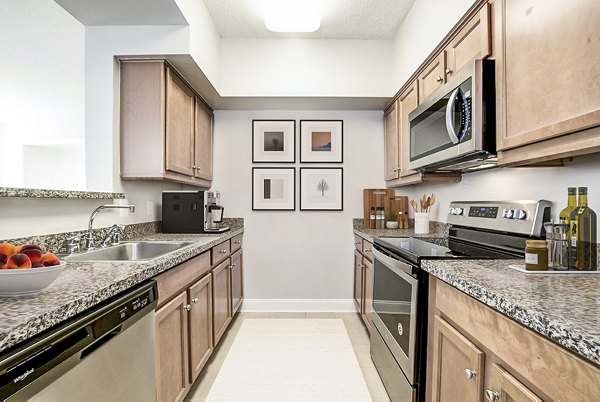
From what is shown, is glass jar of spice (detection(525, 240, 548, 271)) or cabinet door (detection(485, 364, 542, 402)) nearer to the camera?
cabinet door (detection(485, 364, 542, 402))

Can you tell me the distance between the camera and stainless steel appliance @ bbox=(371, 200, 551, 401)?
1584mm

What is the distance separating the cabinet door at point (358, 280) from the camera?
3.26m

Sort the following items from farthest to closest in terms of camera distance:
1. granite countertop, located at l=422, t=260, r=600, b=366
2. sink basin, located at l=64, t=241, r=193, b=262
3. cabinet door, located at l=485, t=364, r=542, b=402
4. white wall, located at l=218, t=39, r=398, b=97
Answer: white wall, located at l=218, t=39, r=398, b=97
sink basin, located at l=64, t=241, r=193, b=262
cabinet door, located at l=485, t=364, r=542, b=402
granite countertop, located at l=422, t=260, r=600, b=366

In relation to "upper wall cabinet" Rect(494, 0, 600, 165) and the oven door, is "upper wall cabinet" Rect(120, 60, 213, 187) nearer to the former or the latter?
the oven door

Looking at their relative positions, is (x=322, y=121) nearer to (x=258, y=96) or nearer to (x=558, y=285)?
(x=258, y=96)

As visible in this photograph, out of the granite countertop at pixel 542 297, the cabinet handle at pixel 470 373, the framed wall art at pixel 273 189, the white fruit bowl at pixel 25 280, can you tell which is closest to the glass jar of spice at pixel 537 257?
the granite countertop at pixel 542 297

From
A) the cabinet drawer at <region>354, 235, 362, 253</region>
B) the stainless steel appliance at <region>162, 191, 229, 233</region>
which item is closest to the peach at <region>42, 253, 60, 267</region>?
the stainless steel appliance at <region>162, 191, 229, 233</region>

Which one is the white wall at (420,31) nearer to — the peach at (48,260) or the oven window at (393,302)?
the oven window at (393,302)

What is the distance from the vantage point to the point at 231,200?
146 inches

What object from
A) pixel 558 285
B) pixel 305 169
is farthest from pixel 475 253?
pixel 305 169

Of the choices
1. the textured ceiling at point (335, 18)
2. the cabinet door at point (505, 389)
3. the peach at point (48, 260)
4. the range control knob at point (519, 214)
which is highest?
the textured ceiling at point (335, 18)

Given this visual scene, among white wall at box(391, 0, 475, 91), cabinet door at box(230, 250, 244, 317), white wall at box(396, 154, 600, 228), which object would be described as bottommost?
cabinet door at box(230, 250, 244, 317)

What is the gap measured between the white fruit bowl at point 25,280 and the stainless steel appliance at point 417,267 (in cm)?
136

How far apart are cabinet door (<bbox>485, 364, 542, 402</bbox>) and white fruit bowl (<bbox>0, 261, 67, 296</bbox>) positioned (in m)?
1.23
